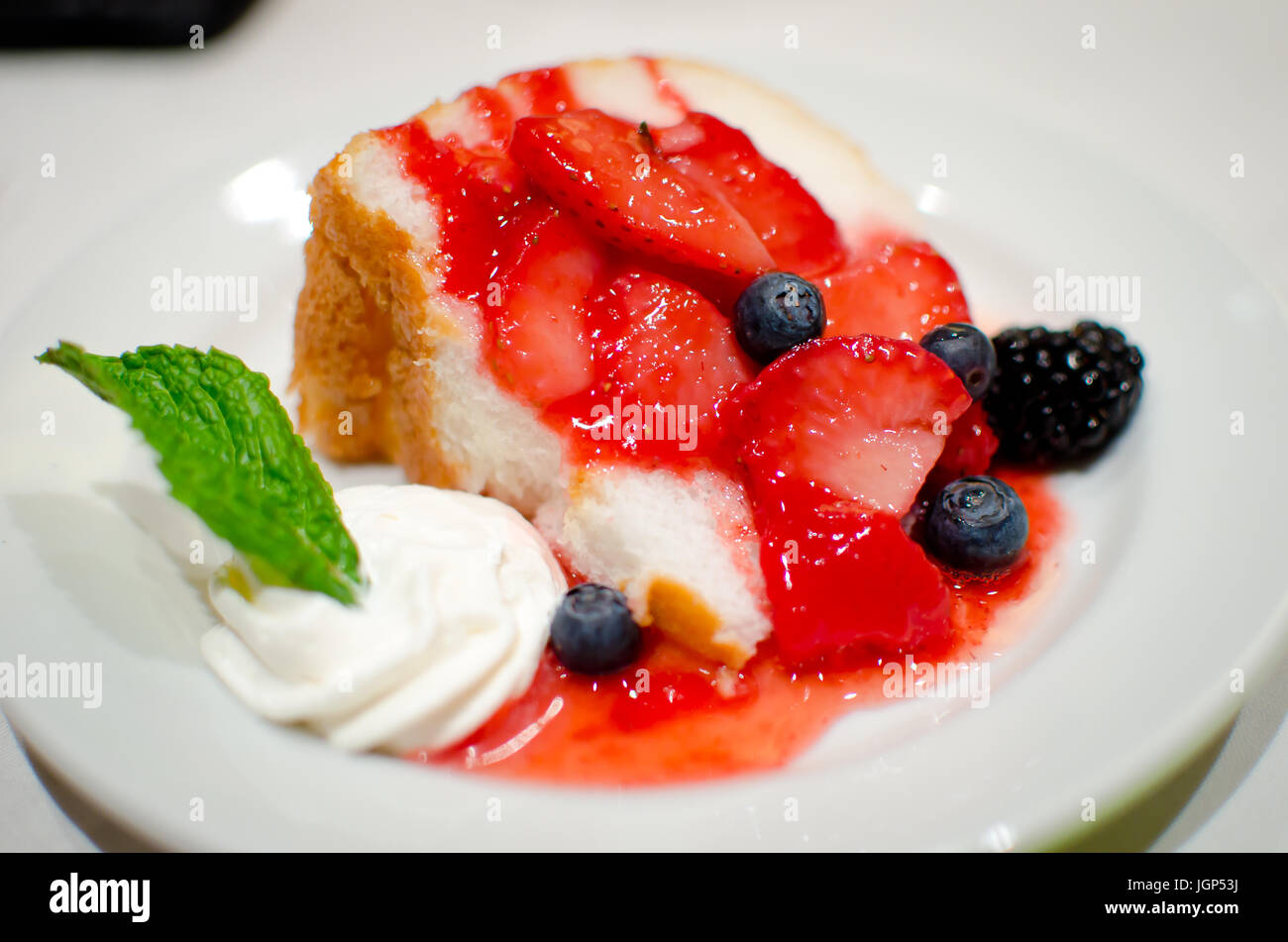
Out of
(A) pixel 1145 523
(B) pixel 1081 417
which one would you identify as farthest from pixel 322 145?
(A) pixel 1145 523

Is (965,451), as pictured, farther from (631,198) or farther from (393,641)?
(393,641)

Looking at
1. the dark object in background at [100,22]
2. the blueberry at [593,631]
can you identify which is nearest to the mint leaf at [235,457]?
the blueberry at [593,631]

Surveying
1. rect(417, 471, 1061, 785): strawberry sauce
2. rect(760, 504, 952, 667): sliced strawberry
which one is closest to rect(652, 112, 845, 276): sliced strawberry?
rect(760, 504, 952, 667): sliced strawberry

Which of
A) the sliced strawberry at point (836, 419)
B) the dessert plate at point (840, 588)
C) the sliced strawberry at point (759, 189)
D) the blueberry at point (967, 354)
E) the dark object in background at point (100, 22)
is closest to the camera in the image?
the dessert plate at point (840, 588)

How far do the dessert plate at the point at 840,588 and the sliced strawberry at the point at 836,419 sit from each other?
442 millimetres

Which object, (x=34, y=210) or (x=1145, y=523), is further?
(x=34, y=210)

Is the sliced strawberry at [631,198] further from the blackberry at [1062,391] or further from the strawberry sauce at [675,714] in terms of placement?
the strawberry sauce at [675,714]

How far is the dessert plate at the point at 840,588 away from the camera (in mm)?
1720

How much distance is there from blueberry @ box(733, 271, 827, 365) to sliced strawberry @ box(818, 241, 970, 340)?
304mm

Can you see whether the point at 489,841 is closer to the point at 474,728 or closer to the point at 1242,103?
the point at 474,728

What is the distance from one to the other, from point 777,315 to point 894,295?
54cm
